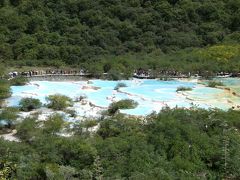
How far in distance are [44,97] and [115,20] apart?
27.8 meters

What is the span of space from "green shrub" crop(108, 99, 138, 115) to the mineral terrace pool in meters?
0.32

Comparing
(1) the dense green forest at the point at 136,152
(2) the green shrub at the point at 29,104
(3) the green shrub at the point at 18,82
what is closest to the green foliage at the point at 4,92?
(2) the green shrub at the point at 29,104

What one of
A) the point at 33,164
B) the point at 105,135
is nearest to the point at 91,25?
the point at 105,135

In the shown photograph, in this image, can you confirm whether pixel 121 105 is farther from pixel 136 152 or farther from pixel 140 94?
pixel 136 152

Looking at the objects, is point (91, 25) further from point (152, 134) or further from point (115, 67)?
point (152, 134)

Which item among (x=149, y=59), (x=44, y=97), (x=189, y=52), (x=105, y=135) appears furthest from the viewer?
(x=189, y=52)

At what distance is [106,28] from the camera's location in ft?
181

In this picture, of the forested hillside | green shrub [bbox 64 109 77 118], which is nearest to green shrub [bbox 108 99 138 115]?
green shrub [bbox 64 109 77 118]

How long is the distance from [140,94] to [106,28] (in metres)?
24.9

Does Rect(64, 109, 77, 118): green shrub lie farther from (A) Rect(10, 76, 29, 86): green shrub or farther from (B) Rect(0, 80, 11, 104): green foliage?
(A) Rect(10, 76, 29, 86): green shrub

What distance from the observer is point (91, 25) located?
2210 inches

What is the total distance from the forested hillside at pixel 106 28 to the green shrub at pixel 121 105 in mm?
21212

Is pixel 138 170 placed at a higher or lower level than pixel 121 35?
lower

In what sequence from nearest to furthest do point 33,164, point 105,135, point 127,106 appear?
point 33,164, point 105,135, point 127,106
